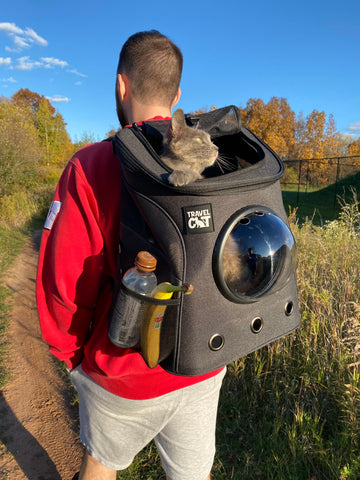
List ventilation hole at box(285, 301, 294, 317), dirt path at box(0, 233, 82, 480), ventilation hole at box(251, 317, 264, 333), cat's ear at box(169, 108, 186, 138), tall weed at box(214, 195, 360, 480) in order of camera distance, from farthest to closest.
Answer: dirt path at box(0, 233, 82, 480) → tall weed at box(214, 195, 360, 480) → cat's ear at box(169, 108, 186, 138) → ventilation hole at box(285, 301, 294, 317) → ventilation hole at box(251, 317, 264, 333)

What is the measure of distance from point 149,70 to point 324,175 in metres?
34.5

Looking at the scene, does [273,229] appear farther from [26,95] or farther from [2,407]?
[26,95]

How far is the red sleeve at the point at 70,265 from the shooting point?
1422 mm

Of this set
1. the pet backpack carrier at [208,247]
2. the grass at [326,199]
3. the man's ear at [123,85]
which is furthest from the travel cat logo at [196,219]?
the grass at [326,199]

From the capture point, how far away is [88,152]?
1468 millimetres

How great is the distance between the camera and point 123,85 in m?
1.78

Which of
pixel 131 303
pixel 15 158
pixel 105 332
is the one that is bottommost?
pixel 105 332

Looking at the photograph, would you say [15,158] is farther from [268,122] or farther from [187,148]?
[268,122]

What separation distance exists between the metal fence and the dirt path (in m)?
16.3

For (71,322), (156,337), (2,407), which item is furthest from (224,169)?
(2,407)

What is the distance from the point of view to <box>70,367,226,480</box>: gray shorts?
1.51 meters

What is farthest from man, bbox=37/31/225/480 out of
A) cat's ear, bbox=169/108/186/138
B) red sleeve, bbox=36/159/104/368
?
cat's ear, bbox=169/108/186/138

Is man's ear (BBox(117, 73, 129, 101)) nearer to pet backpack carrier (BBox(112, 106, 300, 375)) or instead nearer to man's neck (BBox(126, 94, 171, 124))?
man's neck (BBox(126, 94, 171, 124))

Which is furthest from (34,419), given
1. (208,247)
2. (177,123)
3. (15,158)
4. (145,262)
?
(15,158)
